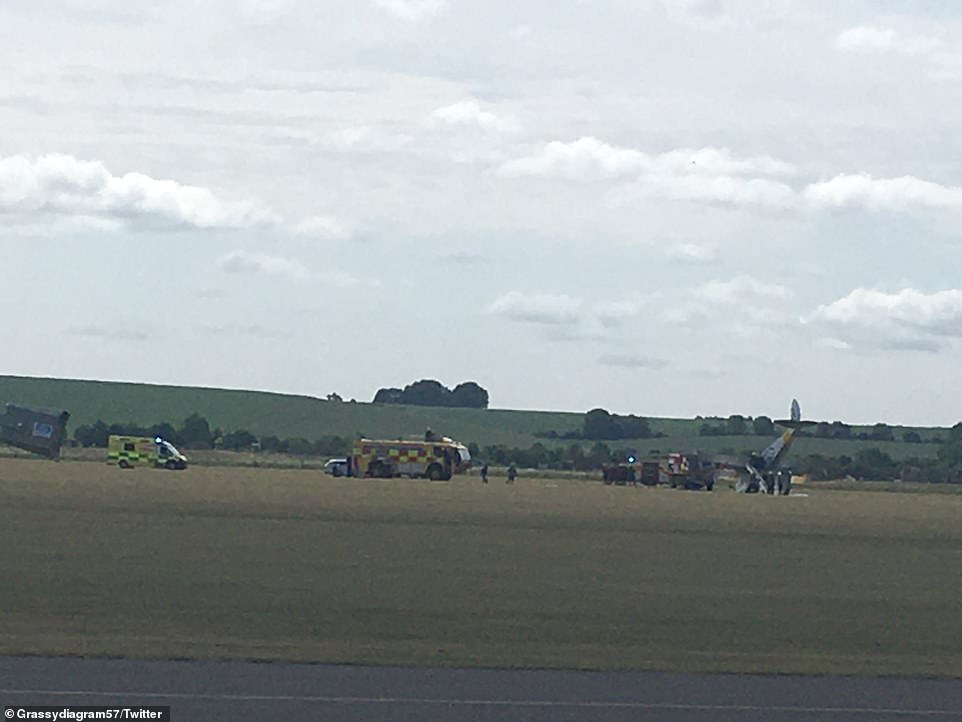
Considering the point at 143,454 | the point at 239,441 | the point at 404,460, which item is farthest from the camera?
the point at 239,441

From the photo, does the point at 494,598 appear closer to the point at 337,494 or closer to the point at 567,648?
the point at 567,648

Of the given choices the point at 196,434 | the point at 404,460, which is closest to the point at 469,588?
the point at 404,460

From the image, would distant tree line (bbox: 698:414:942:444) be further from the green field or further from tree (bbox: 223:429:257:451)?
tree (bbox: 223:429:257:451)

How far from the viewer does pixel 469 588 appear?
26.7 m

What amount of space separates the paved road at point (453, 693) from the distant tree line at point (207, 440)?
140965 millimetres

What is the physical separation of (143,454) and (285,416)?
313 ft

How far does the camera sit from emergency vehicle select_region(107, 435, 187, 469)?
93.9m

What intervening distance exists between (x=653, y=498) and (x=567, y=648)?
57441 millimetres

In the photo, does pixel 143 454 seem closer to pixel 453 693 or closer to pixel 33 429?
pixel 33 429

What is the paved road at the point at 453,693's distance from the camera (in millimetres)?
14125

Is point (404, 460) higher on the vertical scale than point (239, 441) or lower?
lower

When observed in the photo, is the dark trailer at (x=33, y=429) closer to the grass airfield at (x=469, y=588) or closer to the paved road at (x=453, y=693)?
the grass airfield at (x=469, y=588)

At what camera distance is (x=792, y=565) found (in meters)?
34.2

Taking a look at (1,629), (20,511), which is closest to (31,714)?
(1,629)
